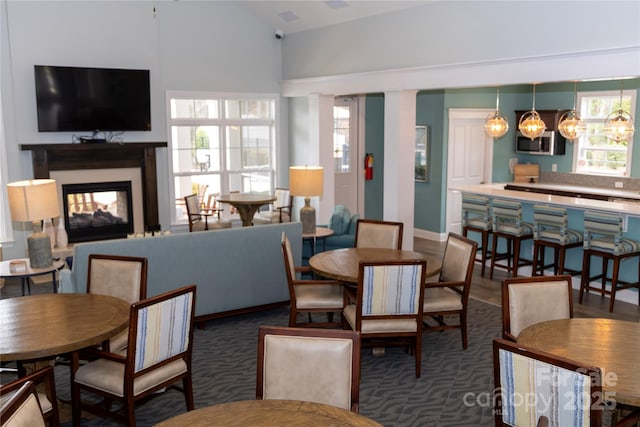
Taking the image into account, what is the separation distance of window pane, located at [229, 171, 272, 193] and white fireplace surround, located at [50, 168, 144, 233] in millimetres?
1692

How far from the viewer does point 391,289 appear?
4320 mm

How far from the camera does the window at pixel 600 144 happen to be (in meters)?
9.59

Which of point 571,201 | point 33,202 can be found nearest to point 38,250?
point 33,202

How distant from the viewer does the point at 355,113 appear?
1059cm

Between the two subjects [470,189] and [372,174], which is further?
[372,174]

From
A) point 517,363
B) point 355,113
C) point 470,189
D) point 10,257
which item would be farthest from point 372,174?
point 517,363

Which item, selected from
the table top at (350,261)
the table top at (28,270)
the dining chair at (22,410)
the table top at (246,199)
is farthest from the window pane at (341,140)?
the dining chair at (22,410)

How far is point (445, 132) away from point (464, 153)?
610 millimetres

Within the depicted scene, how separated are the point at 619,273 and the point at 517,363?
493 cm

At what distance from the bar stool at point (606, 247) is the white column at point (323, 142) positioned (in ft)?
13.1

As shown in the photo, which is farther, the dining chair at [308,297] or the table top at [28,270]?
the table top at [28,270]

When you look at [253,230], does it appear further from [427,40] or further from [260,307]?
[427,40]

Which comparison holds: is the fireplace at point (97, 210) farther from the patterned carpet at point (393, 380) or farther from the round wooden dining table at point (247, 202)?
the patterned carpet at point (393, 380)

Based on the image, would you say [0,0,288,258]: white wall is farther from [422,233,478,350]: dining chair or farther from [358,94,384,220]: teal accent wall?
[422,233,478,350]: dining chair
